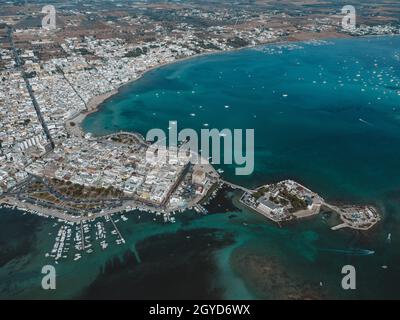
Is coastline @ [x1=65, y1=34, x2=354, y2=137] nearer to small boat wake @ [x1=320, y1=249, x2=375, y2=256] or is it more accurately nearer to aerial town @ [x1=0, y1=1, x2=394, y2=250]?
aerial town @ [x1=0, y1=1, x2=394, y2=250]

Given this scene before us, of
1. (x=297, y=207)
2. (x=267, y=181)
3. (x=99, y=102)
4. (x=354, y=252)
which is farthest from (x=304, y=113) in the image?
(x=99, y=102)

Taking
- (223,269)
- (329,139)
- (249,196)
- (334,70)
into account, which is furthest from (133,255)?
(334,70)

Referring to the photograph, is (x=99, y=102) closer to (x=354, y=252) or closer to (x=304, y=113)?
(x=304, y=113)

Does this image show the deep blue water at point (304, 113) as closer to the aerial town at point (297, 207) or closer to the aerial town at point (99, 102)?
the aerial town at point (297, 207)

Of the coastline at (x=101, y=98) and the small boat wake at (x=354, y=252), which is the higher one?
the coastline at (x=101, y=98)

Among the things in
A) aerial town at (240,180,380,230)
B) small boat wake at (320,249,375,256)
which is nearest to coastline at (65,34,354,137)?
aerial town at (240,180,380,230)

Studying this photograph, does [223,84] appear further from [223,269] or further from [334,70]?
[223,269]

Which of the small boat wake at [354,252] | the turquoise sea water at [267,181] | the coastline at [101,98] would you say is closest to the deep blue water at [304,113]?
the turquoise sea water at [267,181]
